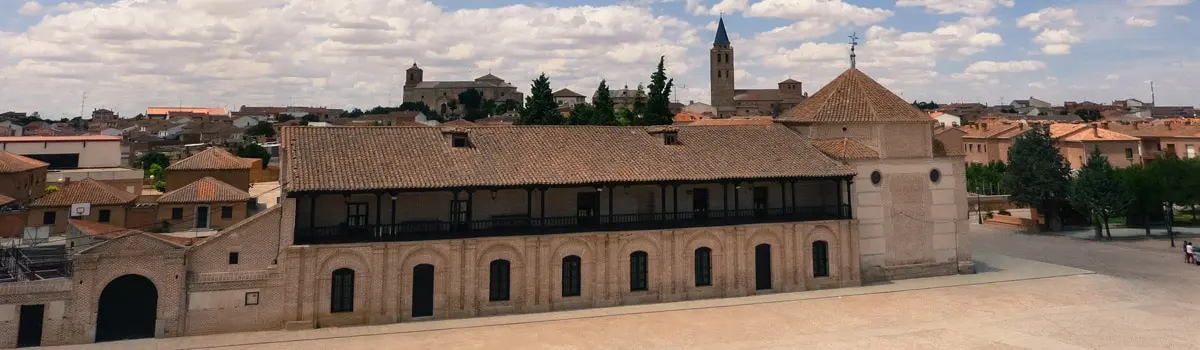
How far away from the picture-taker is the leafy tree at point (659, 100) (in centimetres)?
5119

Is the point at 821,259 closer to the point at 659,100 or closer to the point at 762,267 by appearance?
the point at 762,267

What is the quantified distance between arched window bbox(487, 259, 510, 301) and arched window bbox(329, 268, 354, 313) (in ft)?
14.4

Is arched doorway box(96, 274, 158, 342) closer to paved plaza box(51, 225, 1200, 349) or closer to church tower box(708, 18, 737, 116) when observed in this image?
paved plaza box(51, 225, 1200, 349)

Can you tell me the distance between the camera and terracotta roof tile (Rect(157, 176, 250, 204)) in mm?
36938

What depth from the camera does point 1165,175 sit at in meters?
39.2

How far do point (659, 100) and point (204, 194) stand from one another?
31.7 meters

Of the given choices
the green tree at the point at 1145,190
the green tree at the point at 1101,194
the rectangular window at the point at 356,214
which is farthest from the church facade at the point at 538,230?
the green tree at the point at 1145,190

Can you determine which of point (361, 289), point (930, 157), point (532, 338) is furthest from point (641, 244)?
point (930, 157)

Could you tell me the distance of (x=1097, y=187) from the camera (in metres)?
36.5

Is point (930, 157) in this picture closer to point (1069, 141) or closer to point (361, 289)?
point (361, 289)

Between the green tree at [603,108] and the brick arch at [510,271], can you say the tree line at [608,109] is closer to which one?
the green tree at [603,108]

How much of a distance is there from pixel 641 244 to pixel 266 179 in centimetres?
5180

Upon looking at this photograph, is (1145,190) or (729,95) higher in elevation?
(729,95)

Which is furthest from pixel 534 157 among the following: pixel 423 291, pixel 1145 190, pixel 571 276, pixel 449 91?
pixel 449 91
